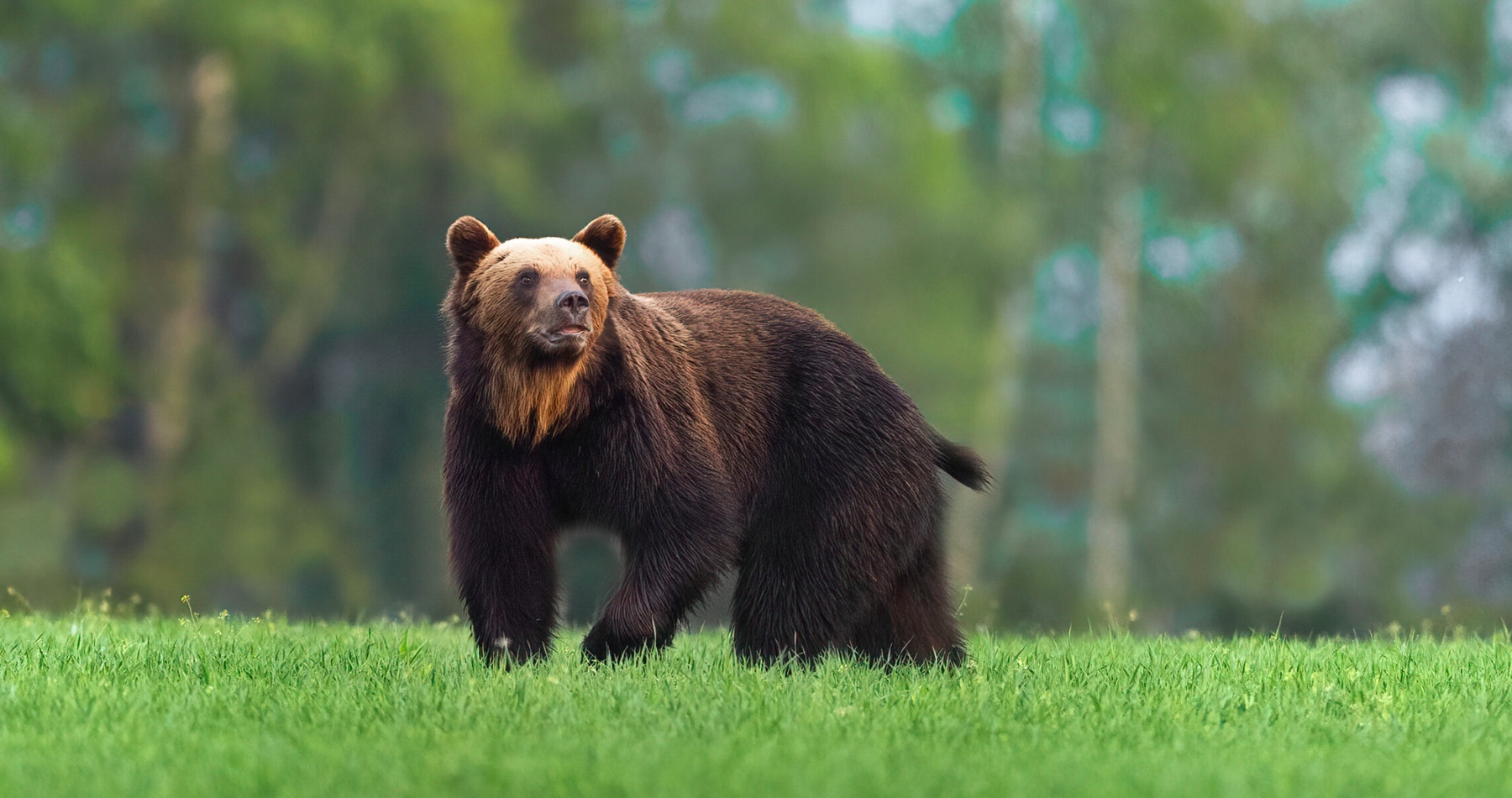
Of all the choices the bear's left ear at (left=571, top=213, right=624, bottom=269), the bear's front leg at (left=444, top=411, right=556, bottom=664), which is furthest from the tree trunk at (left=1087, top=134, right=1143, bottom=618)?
the bear's front leg at (left=444, top=411, right=556, bottom=664)

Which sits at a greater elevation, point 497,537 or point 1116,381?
point 497,537

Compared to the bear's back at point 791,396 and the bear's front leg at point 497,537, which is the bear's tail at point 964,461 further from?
the bear's front leg at point 497,537

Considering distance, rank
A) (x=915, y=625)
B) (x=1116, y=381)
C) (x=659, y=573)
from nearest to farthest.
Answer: (x=659, y=573)
(x=915, y=625)
(x=1116, y=381)

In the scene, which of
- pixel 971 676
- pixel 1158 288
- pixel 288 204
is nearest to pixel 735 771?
pixel 971 676

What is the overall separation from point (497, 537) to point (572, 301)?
1002 millimetres

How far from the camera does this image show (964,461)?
6559mm

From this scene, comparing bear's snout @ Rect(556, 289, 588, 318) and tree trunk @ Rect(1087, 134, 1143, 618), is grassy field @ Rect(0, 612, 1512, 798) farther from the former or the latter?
tree trunk @ Rect(1087, 134, 1143, 618)

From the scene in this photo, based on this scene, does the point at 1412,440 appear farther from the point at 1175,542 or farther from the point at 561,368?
the point at 561,368

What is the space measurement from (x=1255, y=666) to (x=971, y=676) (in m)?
1.38

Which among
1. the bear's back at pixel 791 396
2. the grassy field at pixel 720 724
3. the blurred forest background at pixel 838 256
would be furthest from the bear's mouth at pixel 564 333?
the blurred forest background at pixel 838 256

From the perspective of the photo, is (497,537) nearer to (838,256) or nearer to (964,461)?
(964,461)

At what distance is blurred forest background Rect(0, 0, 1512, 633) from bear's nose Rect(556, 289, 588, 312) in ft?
34.8

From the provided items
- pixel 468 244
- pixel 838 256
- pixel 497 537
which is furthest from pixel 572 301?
pixel 838 256

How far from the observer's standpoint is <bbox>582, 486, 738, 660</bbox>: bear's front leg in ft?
18.9
